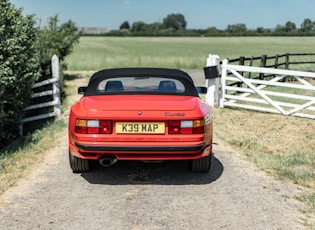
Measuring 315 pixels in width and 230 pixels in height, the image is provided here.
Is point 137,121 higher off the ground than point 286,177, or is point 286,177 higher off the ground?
point 137,121

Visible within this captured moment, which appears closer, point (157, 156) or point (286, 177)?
point (157, 156)

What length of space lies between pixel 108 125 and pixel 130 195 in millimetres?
933

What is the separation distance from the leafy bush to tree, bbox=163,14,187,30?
530ft

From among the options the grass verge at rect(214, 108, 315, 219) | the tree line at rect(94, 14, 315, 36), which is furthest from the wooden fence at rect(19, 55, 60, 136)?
the tree line at rect(94, 14, 315, 36)

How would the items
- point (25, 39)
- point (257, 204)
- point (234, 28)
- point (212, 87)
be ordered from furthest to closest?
point (234, 28) < point (212, 87) < point (25, 39) < point (257, 204)

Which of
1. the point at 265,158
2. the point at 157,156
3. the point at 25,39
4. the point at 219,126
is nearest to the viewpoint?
the point at 157,156

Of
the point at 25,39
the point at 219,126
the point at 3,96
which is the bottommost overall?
the point at 219,126

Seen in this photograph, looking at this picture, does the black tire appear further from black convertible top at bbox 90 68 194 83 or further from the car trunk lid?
black convertible top at bbox 90 68 194 83

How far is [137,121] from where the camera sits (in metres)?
5.08

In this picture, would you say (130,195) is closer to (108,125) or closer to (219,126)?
(108,125)

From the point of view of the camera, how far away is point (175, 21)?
555 feet

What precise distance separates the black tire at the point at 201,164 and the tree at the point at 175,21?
16560 cm

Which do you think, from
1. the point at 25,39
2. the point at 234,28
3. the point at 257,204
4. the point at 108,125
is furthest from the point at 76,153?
the point at 234,28

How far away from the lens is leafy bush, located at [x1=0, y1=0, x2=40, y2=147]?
8.25m
